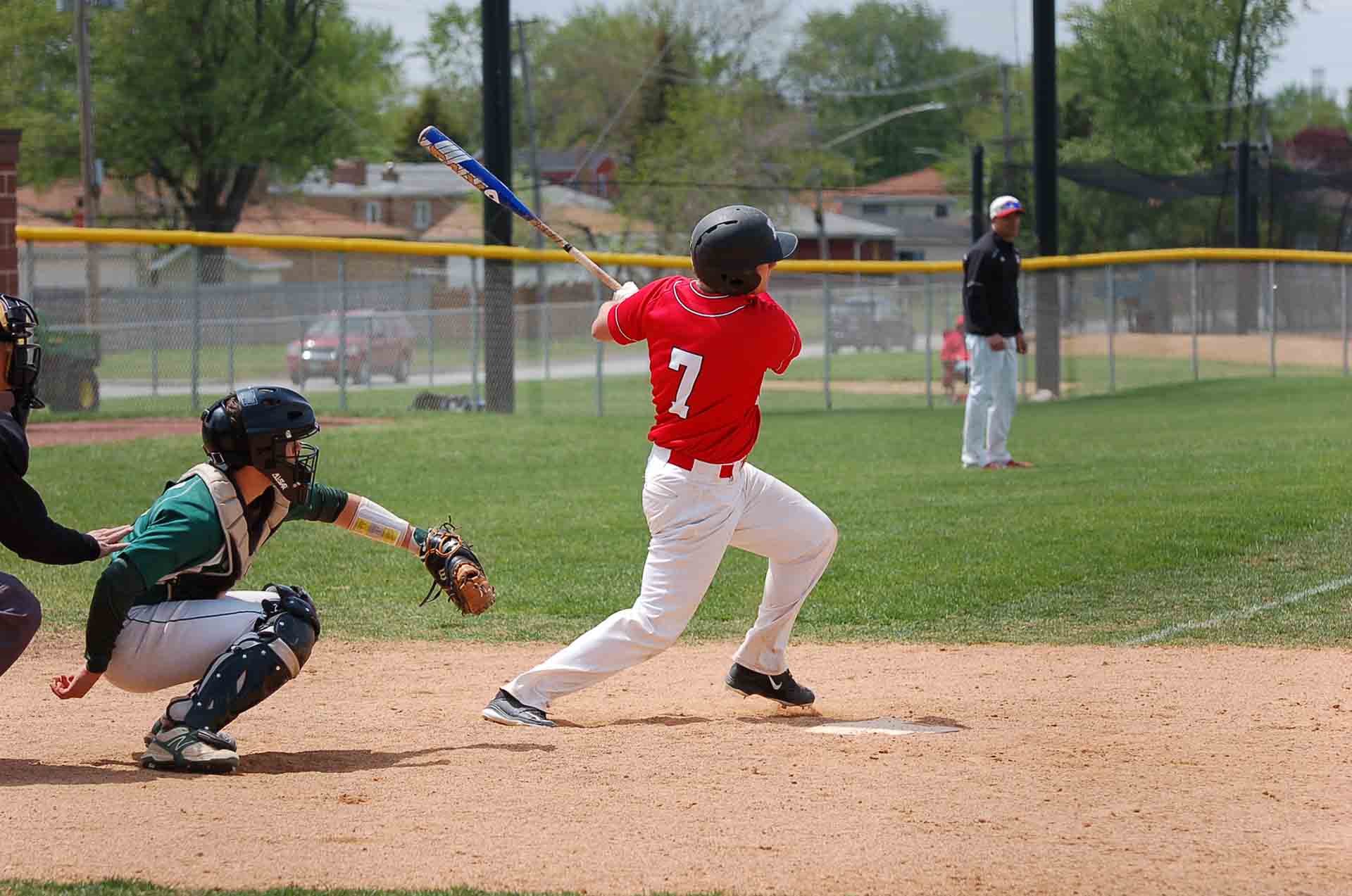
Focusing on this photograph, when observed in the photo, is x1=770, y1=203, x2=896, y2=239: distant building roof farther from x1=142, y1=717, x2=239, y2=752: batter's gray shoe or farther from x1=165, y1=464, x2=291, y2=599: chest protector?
x1=142, y1=717, x2=239, y2=752: batter's gray shoe

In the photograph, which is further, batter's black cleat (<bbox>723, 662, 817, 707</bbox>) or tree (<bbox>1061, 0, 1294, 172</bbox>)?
tree (<bbox>1061, 0, 1294, 172</bbox>)

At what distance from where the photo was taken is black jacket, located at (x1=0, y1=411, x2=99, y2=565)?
478cm

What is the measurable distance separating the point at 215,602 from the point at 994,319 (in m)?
8.46

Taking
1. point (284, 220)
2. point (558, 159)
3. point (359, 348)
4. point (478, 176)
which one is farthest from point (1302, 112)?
point (478, 176)

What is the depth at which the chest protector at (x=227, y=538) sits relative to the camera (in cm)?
489

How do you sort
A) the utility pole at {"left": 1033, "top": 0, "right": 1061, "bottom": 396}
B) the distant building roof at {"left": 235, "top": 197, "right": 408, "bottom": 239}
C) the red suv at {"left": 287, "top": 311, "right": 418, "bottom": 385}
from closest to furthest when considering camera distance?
the red suv at {"left": 287, "top": 311, "right": 418, "bottom": 385} < the utility pole at {"left": 1033, "top": 0, "right": 1061, "bottom": 396} < the distant building roof at {"left": 235, "top": 197, "right": 408, "bottom": 239}

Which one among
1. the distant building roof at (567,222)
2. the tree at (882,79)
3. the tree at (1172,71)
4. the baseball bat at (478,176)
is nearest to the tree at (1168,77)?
the tree at (1172,71)

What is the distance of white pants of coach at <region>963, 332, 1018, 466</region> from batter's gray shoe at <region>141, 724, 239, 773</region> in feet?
27.4

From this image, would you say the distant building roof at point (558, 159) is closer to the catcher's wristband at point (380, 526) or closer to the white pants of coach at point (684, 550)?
the white pants of coach at point (684, 550)

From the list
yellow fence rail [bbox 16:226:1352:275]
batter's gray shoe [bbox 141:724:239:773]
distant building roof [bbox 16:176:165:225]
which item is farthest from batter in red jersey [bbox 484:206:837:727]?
distant building roof [bbox 16:176:165:225]

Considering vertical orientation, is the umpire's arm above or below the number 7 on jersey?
above

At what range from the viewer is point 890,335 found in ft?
104

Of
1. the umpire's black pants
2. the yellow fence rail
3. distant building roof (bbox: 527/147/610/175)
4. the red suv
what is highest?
distant building roof (bbox: 527/147/610/175)

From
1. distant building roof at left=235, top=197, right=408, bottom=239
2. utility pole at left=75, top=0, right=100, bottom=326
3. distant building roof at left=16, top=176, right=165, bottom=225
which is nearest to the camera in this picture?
utility pole at left=75, top=0, right=100, bottom=326
